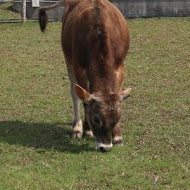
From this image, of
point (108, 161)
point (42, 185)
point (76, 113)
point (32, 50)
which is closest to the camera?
point (42, 185)

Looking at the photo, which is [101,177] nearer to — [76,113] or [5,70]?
[76,113]

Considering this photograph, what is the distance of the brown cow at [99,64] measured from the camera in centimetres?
596

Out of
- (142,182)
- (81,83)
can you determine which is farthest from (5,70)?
(142,182)

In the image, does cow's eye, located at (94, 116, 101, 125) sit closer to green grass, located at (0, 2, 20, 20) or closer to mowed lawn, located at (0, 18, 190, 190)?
mowed lawn, located at (0, 18, 190, 190)

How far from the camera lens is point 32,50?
13.5 metres

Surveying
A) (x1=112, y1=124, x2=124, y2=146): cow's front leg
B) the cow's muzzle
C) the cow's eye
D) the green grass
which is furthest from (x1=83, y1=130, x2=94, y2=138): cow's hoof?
the green grass

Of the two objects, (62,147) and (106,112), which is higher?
(106,112)

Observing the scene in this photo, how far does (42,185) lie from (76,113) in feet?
6.92

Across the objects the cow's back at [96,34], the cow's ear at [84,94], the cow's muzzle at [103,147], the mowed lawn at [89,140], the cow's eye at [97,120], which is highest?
the cow's back at [96,34]

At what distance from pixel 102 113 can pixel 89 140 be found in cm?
97

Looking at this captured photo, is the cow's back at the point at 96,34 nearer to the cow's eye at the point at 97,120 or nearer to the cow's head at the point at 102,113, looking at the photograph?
the cow's head at the point at 102,113

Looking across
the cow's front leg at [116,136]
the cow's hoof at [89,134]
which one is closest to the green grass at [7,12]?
the cow's hoof at [89,134]

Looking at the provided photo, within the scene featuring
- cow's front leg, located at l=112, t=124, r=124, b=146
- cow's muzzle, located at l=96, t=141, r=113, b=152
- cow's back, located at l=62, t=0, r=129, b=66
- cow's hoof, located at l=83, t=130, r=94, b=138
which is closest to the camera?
cow's muzzle, located at l=96, t=141, r=113, b=152

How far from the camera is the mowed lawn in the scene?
5492 mm
